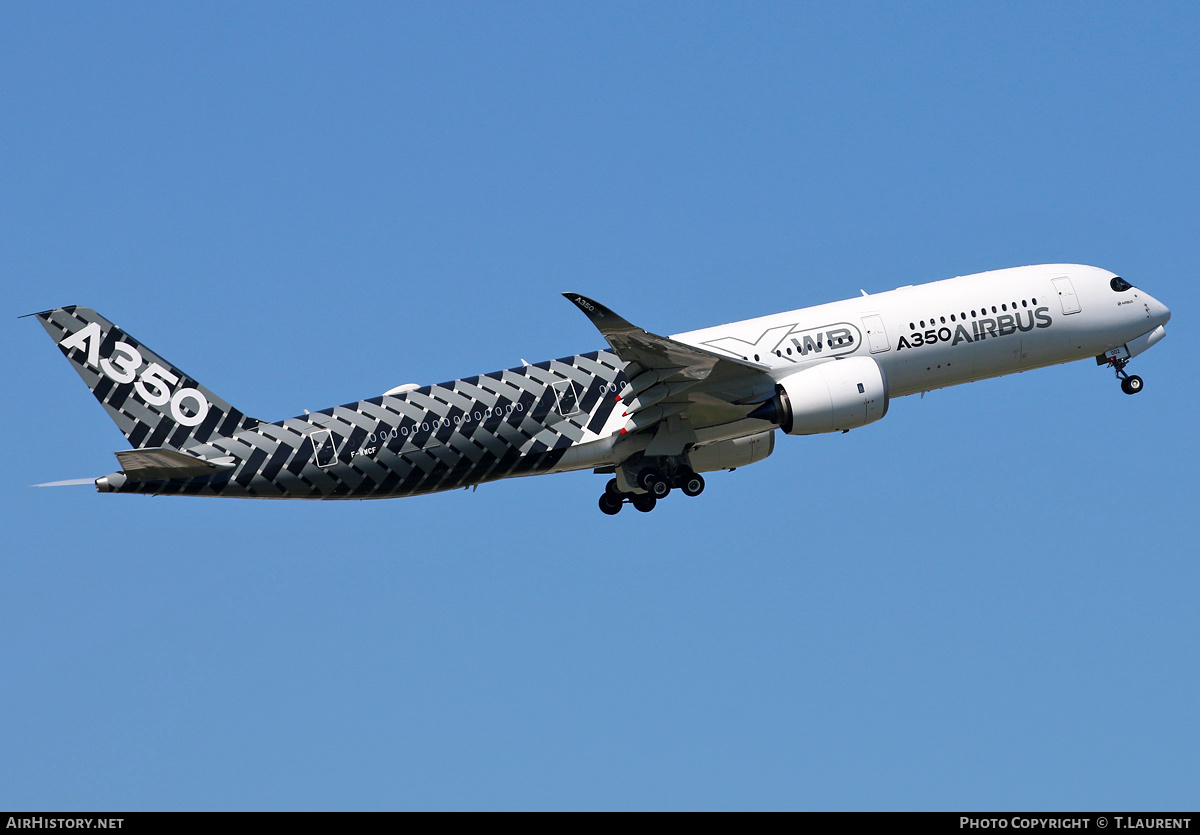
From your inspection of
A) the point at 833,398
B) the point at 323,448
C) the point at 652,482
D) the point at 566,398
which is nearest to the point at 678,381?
the point at 566,398

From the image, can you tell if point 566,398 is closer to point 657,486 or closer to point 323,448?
point 657,486

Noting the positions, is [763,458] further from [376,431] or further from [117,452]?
[117,452]

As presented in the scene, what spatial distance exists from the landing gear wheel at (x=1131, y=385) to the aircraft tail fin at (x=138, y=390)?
28566mm

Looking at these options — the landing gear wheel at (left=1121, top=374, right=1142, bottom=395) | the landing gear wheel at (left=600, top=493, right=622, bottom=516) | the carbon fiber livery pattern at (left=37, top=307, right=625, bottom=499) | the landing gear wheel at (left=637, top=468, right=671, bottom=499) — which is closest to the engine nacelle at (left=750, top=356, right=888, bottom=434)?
the landing gear wheel at (left=637, top=468, right=671, bottom=499)

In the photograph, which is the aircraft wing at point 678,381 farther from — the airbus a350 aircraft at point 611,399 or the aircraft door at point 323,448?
the aircraft door at point 323,448

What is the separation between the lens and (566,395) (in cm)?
4066

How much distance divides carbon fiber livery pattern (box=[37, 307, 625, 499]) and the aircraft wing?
1172mm

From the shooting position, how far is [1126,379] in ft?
150

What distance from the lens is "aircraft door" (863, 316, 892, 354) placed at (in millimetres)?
41406

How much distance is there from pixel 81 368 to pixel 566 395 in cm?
1465

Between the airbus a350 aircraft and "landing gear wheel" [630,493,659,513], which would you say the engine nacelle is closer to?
the airbus a350 aircraft

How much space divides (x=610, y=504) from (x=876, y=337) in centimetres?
1010
